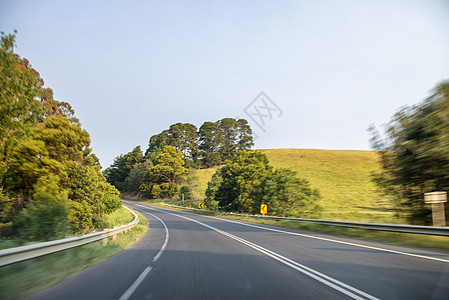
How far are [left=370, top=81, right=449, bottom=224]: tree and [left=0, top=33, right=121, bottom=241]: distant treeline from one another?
1493cm

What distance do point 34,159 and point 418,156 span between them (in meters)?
21.8

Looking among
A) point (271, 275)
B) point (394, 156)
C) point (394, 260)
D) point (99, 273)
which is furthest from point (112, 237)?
point (394, 156)

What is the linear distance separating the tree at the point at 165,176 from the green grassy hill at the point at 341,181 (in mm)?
5455

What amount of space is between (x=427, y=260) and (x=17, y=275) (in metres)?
8.89

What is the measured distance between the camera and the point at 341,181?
49969 mm

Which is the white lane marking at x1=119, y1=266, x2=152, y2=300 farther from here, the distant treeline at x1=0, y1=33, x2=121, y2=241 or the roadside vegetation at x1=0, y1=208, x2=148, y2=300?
the distant treeline at x1=0, y1=33, x2=121, y2=241

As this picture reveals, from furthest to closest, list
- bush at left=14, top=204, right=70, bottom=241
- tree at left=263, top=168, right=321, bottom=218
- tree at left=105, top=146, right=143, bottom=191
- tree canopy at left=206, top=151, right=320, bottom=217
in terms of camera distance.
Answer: tree at left=105, top=146, right=143, bottom=191, tree canopy at left=206, top=151, right=320, bottom=217, tree at left=263, top=168, right=321, bottom=218, bush at left=14, top=204, right=70, bottom=241

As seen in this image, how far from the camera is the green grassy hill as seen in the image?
2731cm

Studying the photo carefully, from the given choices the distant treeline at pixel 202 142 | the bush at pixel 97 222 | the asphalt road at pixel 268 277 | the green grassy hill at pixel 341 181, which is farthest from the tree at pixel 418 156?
the distant treeline at pixel 202 142

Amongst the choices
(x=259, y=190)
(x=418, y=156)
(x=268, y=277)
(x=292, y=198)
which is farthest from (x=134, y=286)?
(x=259, y=190)

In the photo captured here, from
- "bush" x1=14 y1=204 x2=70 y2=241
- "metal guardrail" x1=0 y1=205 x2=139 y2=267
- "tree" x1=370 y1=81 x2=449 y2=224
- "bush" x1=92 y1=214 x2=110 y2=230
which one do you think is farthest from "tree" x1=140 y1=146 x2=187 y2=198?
"metal guardrail" x1=0 y1=205 x2=139 y2=267

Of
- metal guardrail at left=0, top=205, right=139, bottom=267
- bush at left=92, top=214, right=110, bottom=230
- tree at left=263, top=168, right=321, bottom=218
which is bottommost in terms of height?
bush at left=92, top=214, right=110, bottom=230

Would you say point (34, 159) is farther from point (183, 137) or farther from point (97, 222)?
point (183, 137)

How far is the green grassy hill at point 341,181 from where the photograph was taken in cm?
2731
